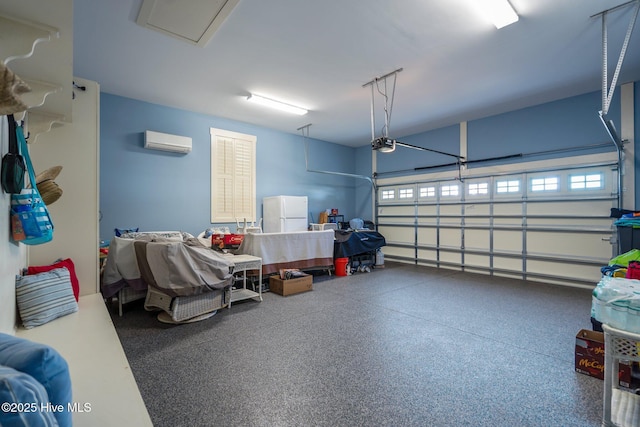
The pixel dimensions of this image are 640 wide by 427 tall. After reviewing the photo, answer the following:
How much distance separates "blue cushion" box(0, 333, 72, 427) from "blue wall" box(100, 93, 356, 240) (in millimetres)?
5147

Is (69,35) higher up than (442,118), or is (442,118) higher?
(442,118)

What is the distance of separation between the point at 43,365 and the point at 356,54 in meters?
4.22

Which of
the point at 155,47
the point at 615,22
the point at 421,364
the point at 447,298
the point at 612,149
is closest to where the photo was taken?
the point at 421,364

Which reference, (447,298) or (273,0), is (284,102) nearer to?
(273,0)

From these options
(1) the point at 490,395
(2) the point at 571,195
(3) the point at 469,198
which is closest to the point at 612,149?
(2) the point at 571,195

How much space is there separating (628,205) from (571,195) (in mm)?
767

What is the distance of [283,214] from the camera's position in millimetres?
6699

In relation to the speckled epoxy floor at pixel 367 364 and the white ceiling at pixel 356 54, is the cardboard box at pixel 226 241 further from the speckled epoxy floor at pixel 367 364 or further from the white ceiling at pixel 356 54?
the white ceiling at pixel 356 54

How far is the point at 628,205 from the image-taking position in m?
4.73

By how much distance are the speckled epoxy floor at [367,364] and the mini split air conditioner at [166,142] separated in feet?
9.77

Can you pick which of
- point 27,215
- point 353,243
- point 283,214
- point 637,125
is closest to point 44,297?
point 27,215

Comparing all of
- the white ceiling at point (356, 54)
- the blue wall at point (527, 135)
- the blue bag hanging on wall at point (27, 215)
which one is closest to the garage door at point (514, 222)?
the blue wall at point (527, 135)

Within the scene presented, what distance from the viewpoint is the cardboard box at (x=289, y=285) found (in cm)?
460

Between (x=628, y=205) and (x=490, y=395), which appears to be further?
(x=628, y=205)
